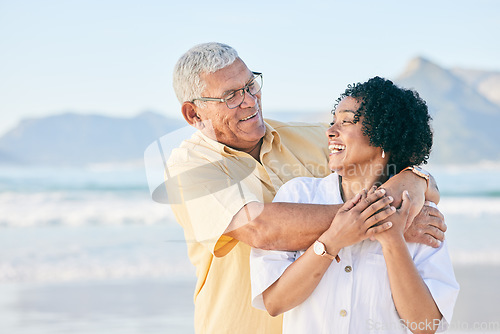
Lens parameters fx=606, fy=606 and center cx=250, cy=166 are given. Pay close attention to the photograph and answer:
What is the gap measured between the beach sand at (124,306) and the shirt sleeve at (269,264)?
3174 millimetres

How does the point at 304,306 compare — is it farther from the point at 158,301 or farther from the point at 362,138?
the point at 158,301

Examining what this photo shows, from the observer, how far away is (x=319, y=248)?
180 cm

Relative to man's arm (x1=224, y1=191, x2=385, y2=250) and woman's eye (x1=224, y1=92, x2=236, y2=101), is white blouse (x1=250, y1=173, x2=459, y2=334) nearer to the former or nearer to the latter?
man's arm (x1=224, y1=191, x2=385, y2=250)

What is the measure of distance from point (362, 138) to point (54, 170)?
19443 millimetres

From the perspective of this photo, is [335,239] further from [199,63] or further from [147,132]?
[147,132]

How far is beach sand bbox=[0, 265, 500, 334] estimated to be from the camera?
504 cm

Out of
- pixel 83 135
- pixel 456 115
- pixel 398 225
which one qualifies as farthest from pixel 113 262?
pixel 456 115

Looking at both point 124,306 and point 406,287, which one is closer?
point 406,287

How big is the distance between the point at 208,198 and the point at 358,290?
624mm

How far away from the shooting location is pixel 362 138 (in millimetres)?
1950

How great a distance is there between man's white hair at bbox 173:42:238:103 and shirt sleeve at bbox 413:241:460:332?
1124mm

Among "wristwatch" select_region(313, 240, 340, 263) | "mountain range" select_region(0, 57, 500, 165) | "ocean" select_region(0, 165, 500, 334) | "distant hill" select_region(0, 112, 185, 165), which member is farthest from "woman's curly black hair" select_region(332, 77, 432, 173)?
"distant hill" select_region(0, 112, 185, 165)

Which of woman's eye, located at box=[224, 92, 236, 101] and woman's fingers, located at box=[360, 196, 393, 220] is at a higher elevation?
woman's eye, located at box=[224, 92, 236, 101]

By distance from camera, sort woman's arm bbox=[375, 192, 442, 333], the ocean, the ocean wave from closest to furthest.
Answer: woman's arm bbox=[375, 192, 442, 333], the ocean, the ocean wave
